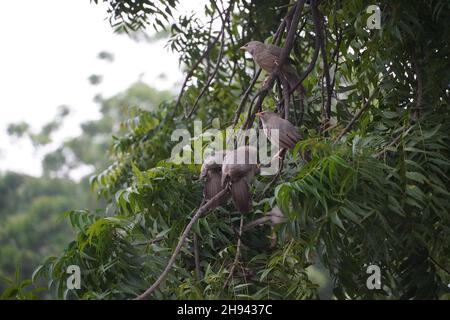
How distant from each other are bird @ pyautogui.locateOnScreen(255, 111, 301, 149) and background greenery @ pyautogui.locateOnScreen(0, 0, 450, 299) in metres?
0.13

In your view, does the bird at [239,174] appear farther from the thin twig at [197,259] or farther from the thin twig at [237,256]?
the thin twig at [197,259]

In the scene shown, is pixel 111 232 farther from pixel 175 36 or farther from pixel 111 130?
pixel 111 130

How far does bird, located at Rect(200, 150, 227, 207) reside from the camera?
14.2 feet

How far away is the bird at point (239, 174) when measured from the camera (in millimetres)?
4117

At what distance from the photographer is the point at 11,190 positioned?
16734mm

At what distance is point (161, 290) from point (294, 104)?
1684 mm

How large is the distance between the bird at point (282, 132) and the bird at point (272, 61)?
427 millimetres

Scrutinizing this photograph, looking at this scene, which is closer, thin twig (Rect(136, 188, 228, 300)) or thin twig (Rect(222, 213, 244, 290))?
thin twig (Rect(136, 188, 228, 300))

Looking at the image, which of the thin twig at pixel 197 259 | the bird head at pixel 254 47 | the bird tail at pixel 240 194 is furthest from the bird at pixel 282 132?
the bird head at pixel 254 47

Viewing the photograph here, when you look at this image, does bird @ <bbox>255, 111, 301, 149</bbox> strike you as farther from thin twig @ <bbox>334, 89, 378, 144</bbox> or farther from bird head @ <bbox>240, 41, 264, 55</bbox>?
bird head @ <bbox>240, 41, 264, 55</bbox>

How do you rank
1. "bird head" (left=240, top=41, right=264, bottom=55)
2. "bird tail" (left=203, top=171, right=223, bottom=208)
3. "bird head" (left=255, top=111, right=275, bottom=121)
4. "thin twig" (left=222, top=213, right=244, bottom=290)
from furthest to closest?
"bird head" (left=240, top=41, right=264, bottom=55) → "bird head" (left=255, top=111, right=275, bottom=121) → "bird tail" (left=203, top=171, right=223, bottom=208) → "thin twig" (left=222, top=213, right=244, bottom=290)

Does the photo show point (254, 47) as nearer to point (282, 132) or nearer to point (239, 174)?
point (282, 132)

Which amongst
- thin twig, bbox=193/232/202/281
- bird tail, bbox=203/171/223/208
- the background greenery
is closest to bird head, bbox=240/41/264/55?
the background greenery

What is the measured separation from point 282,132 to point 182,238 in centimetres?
98
